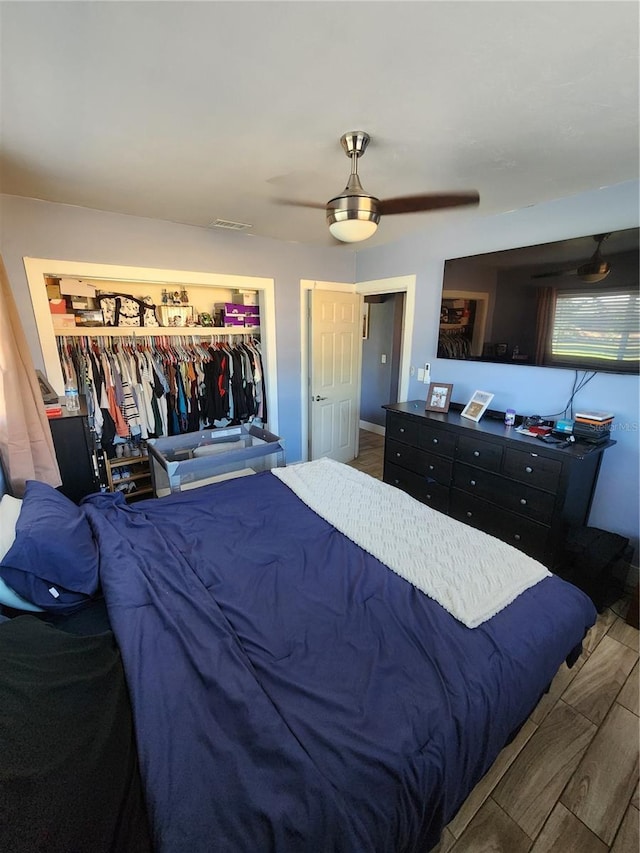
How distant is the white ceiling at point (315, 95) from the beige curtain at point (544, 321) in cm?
60

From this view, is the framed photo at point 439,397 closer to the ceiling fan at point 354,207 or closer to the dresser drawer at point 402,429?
the dresser drawer at point 402,429

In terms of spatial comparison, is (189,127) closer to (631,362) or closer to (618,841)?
(631,362)

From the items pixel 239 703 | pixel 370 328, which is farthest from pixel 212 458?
pixel 370 328

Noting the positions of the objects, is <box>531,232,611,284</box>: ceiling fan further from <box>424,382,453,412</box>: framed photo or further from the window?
<box>424,382,453,412</box>: framed photo

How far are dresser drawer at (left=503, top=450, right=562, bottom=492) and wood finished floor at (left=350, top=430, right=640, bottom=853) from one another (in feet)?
3.04

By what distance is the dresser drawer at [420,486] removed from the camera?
2.78 m

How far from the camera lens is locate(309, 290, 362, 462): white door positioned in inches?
143

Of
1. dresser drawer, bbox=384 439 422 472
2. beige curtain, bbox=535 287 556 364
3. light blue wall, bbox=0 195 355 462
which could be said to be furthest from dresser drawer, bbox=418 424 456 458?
light blue wall, bbox=0 195 355 462

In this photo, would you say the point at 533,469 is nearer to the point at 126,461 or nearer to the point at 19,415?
the point at 19,415

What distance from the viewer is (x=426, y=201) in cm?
232

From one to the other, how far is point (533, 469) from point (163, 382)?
287 cm

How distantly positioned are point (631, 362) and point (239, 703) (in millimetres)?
2578

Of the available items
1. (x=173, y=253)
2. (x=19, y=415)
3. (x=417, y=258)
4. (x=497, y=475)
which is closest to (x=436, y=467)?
(x=497, y=475)

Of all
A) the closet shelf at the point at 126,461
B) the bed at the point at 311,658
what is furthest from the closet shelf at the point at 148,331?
the bed at the point at 311,658
